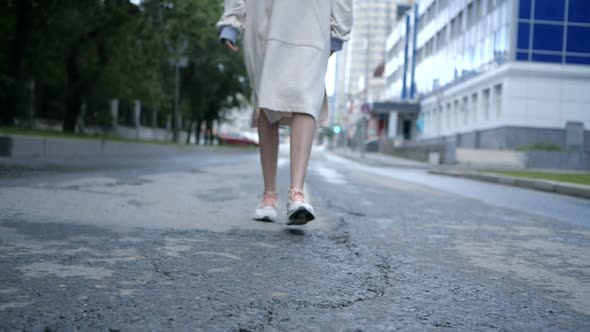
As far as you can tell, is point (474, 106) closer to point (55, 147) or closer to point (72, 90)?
point (72, 90)

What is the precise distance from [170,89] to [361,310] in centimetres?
3263

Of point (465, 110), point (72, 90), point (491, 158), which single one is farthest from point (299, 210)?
point (465, 110)

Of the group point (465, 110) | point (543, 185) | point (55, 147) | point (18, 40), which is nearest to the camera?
point (543, 185)

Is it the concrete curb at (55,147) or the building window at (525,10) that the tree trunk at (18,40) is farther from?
the building window at (525,10)

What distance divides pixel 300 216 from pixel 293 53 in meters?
1.02

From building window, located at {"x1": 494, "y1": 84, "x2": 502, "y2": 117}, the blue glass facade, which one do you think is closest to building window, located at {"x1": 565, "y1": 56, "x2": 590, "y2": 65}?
the blue glass facade

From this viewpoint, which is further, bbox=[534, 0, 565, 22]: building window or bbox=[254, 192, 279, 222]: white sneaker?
bbox=[534, 0, 565, 22]: building window

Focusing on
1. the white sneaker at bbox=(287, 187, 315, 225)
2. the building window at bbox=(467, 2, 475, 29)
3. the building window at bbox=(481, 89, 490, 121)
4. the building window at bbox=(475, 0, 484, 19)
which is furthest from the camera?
the building window at bbox=(467, 2, 475, 29)

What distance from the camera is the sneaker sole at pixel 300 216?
138 inches

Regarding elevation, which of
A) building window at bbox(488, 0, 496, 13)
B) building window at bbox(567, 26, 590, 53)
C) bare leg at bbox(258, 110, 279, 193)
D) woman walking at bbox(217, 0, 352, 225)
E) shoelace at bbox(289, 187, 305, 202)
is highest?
building window at bbox(488, 0, 496, 13)

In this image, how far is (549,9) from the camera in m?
31.5

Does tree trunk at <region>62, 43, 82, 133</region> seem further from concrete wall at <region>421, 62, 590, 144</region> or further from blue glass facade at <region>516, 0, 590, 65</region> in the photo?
blue glass facade at <region>516, 0, 590, 65</region>

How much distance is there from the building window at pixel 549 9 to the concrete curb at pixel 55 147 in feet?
73.9

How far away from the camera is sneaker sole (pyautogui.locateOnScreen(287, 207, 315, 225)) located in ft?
11.5
